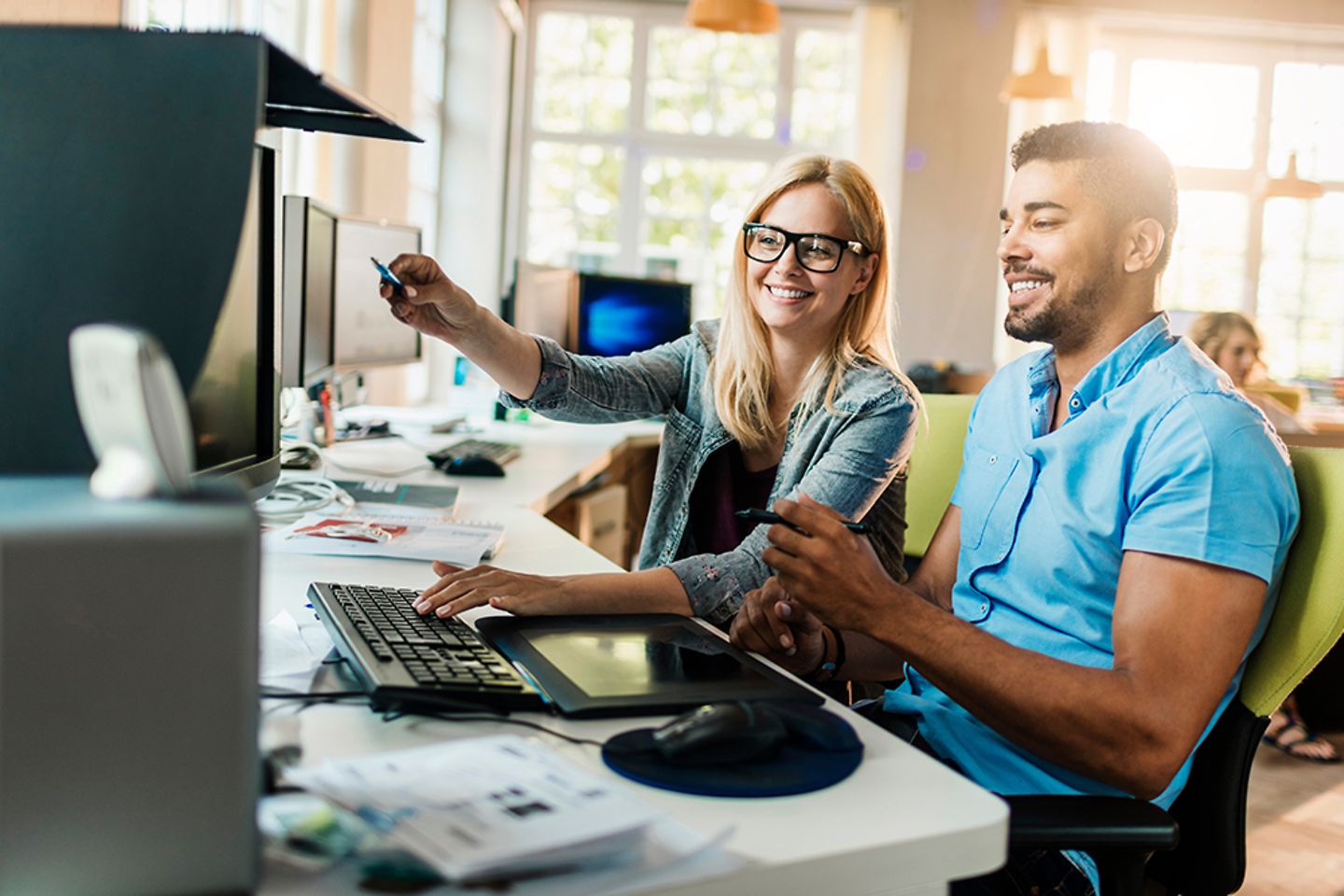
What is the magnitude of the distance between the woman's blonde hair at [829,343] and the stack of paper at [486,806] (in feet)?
3.95

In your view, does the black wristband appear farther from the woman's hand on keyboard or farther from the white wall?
the white wall

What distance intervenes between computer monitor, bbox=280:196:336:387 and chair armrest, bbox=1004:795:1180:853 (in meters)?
1.50

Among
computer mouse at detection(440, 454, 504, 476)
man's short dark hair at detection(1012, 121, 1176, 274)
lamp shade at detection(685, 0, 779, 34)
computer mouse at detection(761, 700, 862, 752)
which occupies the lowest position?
computer mouse at detection(440, 454, 504, 476)

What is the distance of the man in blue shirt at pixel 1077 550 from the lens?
1.17m

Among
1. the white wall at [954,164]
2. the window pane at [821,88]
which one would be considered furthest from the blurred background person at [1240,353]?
the window pane at [821,88]

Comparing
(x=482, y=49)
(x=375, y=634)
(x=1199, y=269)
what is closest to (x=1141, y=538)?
(x=375, y=634)

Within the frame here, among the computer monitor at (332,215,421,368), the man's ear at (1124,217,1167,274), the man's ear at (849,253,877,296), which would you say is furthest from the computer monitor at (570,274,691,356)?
the man's ear at (1124,217,1167,274)

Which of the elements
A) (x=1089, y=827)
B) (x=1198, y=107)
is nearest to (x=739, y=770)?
(x=1089, y=827)

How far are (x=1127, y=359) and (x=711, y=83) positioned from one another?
6266 mm

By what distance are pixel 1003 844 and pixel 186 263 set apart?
0.69 meters

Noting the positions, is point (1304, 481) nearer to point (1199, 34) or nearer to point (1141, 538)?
point (1141, 538)

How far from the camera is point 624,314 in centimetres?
420

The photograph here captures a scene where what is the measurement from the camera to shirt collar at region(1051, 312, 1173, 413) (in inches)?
55.1

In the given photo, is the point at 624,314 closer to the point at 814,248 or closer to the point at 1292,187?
the point at 814,248
